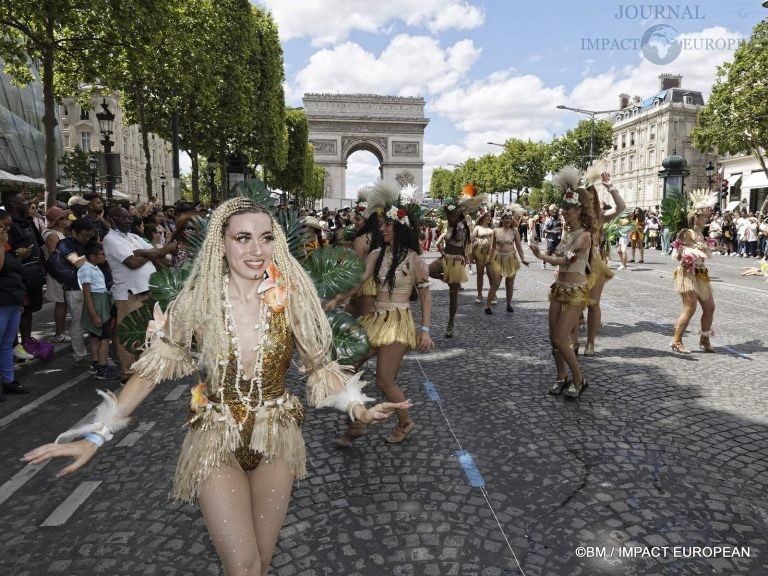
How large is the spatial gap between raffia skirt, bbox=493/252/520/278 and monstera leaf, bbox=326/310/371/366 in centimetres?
847

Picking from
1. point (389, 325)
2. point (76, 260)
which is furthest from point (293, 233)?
point (76, 260)

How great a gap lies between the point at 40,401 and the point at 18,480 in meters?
2.13

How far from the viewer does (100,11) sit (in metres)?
12.0

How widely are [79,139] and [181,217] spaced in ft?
205

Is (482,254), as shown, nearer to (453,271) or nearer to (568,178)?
(453,271)

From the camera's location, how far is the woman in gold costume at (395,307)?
14.9 feet

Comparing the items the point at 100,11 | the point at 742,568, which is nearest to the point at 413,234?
the point at 742,568

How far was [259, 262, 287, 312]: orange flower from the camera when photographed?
2.44 metres

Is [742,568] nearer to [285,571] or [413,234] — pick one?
[285,571]

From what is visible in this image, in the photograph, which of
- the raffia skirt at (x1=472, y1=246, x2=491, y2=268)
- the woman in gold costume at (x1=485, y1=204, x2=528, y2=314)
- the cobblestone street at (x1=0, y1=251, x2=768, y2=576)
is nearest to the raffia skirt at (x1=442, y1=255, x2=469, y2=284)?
the woman in gold costume at (x1=485, y1=204, x2=528, y2=314)

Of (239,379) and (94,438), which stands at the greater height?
(239,379)

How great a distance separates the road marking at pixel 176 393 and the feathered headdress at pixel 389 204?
9.42 ft

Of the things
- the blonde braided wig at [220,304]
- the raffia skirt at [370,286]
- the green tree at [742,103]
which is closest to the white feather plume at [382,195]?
the raffia skirt at [370,286]

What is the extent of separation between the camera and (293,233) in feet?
9.51
